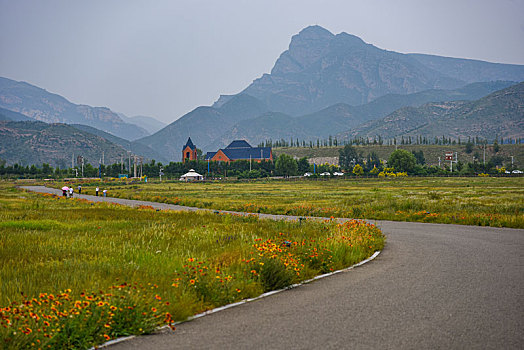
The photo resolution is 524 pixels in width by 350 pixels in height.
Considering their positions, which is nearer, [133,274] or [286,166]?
[133,274]

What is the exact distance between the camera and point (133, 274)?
9.38 metres

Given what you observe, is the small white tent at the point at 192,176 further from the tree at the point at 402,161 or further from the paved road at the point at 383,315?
the paved road at the point at 383,315

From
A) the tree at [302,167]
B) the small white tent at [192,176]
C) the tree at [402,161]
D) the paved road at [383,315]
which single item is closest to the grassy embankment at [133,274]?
the paved road at [383,315]

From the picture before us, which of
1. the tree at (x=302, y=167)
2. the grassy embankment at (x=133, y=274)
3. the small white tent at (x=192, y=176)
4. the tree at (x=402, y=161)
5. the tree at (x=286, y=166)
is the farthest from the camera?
the tree at (x=302, y=167)

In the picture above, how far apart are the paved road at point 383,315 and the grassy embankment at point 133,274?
1.55ft

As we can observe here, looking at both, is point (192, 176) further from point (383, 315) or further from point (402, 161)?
point (383, 315)

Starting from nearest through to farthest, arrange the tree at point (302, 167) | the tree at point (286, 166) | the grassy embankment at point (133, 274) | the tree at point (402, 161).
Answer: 1. the grassy embankment at point (133, 274)
2. the tree at point (402, 161)
3. the tree at point (286, 166)
4. the tree at point (302, 167)

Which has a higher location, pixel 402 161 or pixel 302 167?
pixel 402 161

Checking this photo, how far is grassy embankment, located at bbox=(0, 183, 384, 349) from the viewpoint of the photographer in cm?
643

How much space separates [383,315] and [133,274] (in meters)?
4.84

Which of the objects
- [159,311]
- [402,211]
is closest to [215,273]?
[159,311]

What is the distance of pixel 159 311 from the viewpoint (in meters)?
7.31

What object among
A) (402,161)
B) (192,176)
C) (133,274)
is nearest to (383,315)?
(133,274)

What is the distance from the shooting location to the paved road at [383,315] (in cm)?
652
